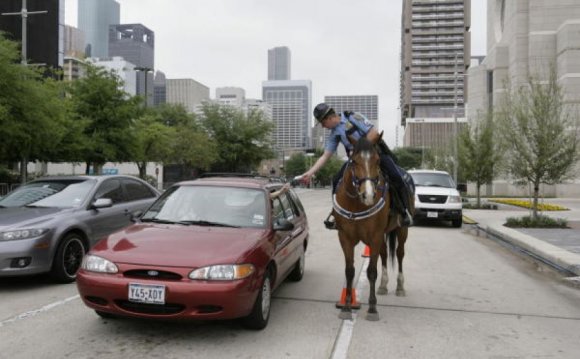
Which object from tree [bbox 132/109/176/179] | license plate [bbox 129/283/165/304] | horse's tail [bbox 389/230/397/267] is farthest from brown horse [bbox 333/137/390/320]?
tree [bbox 132/109/176/179]

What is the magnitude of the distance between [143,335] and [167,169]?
160 ft

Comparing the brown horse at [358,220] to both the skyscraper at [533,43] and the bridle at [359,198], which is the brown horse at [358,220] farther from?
the skyscraper at [533,43]

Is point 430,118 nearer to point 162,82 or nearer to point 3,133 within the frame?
point 162,82

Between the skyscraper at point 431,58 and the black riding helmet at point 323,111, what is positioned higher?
the skyscraper at point 431,58

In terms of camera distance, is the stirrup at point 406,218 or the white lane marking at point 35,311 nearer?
the white lane marking at point 35,311

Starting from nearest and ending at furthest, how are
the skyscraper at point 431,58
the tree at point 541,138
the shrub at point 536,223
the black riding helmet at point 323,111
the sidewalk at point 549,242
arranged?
the black riding helmet at point 323,111
the sidewalk at point 549,242
the tree at point 541,138
the shrub at point 536,223
the skyscraper at point 431,58

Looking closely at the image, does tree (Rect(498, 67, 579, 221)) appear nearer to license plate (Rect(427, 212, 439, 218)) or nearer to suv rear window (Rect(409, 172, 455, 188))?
suv rear window (Rect(409, 172, 455, 188))

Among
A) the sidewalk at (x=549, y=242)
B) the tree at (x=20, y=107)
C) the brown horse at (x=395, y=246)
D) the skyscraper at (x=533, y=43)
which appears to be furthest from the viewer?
the skyscraper at (x=533, y=43)

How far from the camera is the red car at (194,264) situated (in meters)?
4.45

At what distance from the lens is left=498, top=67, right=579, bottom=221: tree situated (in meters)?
15.5

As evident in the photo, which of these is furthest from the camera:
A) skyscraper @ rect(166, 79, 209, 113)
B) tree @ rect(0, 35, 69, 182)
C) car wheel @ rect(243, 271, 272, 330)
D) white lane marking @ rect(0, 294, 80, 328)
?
skyscraper @ rect(166, 79, 209, 113)

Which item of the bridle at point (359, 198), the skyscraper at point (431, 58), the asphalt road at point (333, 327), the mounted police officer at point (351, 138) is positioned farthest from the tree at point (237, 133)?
the skyscraper at point (431, 58)

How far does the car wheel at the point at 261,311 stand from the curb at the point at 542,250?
19.9 feet

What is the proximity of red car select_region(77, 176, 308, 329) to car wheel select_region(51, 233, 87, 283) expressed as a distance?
1.89 metres
